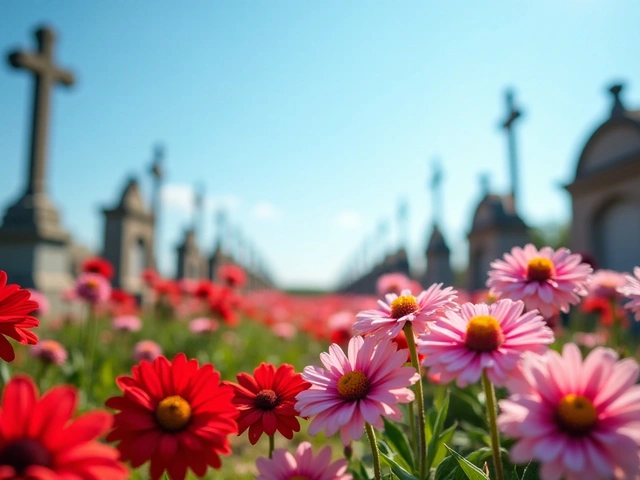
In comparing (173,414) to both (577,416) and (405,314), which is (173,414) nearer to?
(405,314)

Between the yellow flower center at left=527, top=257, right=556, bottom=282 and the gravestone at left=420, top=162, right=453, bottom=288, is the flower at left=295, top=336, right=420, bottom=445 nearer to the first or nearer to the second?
the yellow flower center at left=527, top=257, right=556, bottom=282

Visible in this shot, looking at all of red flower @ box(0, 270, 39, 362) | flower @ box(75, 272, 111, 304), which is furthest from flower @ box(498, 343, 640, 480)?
flower @ box(75, 272, 111, 304)

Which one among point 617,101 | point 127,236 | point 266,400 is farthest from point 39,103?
point 617,101

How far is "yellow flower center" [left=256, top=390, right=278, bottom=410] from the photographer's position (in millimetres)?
899

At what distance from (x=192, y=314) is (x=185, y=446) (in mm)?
7186

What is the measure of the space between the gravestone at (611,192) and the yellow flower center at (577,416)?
8.62 meters

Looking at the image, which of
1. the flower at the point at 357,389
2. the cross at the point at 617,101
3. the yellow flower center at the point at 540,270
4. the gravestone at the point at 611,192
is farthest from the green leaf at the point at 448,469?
the cross at the point at 617,101

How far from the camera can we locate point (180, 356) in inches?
31.6

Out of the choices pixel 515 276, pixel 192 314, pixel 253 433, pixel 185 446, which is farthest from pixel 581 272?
pixel 192 314

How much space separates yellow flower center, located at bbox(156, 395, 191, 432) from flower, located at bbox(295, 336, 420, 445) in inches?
7.8

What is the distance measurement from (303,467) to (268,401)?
0.15m

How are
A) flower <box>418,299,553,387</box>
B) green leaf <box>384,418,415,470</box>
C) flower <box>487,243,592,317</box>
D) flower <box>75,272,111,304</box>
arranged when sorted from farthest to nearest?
flower <box>75,272,111,304</box> < green leaf <box>384,418,415,470</box> < flower <box>487,243,592,317</box> < flower <box>418,299,553,387</box>

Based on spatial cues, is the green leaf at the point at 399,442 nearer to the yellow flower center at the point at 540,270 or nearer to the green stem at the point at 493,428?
the green stem at the point at 493,428

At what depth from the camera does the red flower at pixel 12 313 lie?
2.64ft
